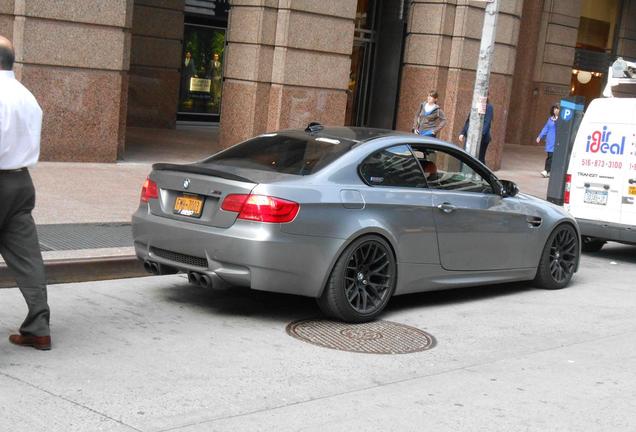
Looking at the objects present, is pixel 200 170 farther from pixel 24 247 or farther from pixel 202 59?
pixel 202 59

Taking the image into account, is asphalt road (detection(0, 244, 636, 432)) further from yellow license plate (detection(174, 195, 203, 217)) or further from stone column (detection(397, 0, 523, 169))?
stone column (detection(397, 0, 523, 169))

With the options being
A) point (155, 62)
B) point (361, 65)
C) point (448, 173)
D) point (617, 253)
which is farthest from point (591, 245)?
point (155, 62)

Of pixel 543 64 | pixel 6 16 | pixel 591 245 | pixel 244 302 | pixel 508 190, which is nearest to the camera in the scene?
pixel 244 302

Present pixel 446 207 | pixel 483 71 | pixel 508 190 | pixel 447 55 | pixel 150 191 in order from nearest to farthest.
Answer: pixel 150 191
pixel 446 207
pixel 508 190
pixel 483 71
pixel 447 55

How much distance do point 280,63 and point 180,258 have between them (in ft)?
34.2

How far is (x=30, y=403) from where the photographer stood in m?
5.30

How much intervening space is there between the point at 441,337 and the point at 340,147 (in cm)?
171

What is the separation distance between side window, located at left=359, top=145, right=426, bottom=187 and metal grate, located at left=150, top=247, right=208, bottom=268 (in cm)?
145

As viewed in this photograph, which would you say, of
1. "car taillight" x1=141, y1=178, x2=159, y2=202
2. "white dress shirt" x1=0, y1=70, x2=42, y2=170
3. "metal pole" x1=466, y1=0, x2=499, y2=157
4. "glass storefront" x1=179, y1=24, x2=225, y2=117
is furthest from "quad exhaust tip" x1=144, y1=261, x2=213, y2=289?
"glass storefront" x1=179, y1=24, x2=225, y2=117

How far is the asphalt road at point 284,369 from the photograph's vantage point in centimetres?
538

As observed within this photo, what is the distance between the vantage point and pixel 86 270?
28.3ft

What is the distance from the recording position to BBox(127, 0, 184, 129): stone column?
22859 millimetres

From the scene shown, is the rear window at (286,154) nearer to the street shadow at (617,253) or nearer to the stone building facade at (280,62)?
the street shadow at (617,253)

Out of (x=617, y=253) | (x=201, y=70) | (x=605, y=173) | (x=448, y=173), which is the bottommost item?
(x=617, y=253)
